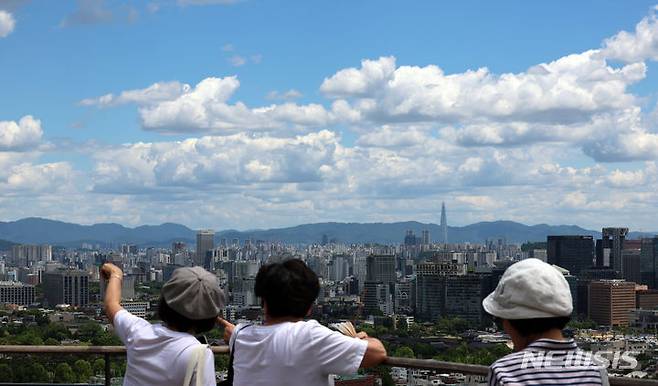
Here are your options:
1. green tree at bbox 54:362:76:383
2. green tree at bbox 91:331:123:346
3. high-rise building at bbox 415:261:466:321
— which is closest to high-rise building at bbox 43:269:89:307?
high-rise building at bbox 415:261:466:321

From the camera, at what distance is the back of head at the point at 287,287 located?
7.31ft

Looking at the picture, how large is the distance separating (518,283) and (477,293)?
251ft

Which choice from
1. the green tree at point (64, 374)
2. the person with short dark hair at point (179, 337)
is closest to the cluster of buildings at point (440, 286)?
the green tree at point (64, 374)

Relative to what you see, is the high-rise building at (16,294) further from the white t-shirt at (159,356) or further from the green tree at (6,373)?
the white t-shirt at (159,356)

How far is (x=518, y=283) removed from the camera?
192 cm

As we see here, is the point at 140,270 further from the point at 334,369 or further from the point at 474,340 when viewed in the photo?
the point at 334,369

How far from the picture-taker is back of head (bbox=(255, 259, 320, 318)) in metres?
2.23

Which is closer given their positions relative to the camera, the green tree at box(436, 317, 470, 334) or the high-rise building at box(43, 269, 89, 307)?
the green tree at box(436, 317, 470, 334)

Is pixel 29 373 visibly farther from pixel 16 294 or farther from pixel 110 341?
pixel 16 294

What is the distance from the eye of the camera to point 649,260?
10356cm

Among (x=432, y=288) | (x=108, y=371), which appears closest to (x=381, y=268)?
(x=432, y=288)

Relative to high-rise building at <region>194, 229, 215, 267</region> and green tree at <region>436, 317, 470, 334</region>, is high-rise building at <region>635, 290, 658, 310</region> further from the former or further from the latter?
high-rise building at <region>194, 229, 215, 267</region>

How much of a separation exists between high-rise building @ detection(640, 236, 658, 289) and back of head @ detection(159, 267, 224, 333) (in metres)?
106

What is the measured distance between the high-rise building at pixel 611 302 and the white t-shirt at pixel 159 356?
A: 76885mm
